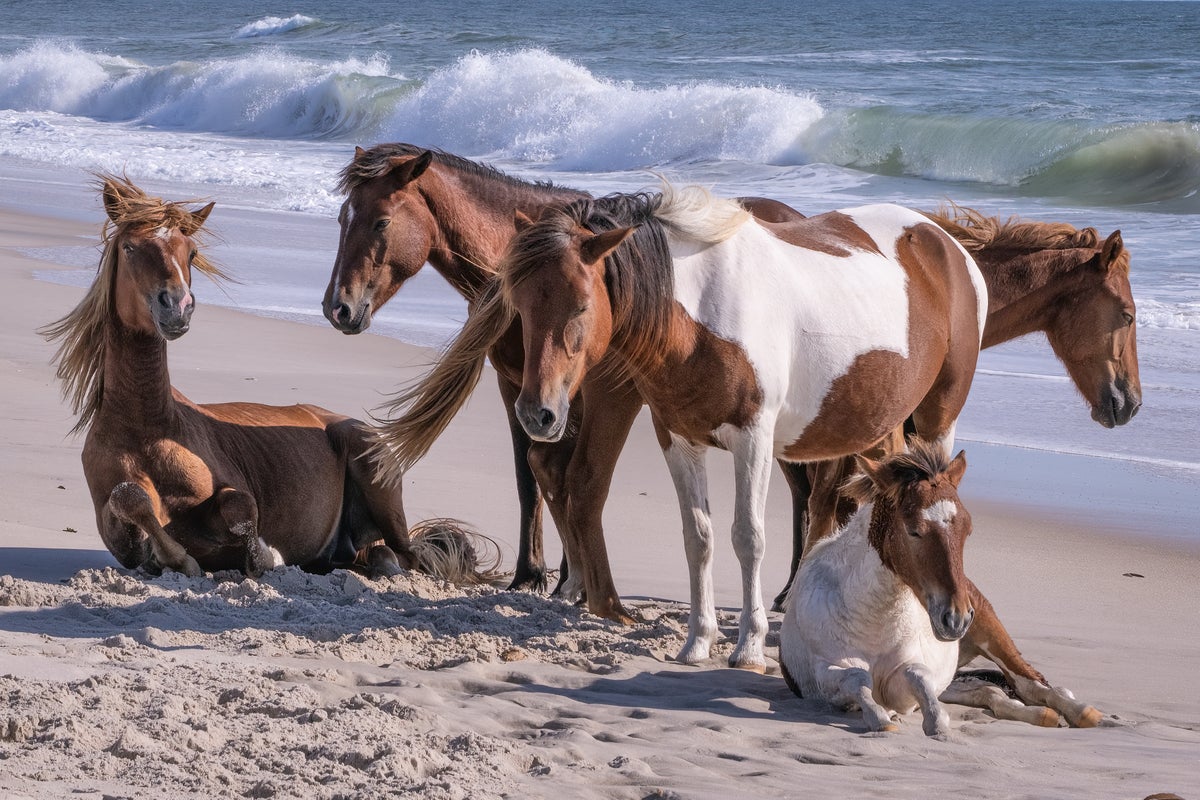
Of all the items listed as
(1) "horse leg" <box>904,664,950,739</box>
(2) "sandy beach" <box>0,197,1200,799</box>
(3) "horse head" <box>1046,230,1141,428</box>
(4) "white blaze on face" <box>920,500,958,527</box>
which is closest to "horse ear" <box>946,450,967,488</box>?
(4) "white blaze on face" <box>920,500,958,527</box>

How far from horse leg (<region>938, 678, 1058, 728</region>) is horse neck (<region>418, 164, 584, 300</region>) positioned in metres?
2.15

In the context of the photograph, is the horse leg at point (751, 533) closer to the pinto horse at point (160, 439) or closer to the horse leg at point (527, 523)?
the horse leg at point (527, 523)

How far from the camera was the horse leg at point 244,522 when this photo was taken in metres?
5.06

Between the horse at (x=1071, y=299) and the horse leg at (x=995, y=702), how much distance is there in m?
1.33

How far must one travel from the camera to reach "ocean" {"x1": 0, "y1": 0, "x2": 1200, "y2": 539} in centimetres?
969

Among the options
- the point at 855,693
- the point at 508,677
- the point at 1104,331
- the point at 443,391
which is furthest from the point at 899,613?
the point at 1104,331

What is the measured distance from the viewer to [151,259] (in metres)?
4.84

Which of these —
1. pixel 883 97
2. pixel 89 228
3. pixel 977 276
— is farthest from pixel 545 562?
pixel 883 97

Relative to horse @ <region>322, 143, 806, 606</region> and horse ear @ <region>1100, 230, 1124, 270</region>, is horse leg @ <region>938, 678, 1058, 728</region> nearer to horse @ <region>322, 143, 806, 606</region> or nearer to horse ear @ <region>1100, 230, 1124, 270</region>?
horse @ <region>322, 143, 806, 606</region>

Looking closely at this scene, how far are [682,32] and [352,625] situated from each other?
1819 inches

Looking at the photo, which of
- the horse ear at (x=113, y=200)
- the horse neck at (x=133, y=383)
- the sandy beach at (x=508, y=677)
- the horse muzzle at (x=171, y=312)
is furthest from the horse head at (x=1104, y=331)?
the horse ear at (x=113, y=200)

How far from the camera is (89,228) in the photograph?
14.5 meters

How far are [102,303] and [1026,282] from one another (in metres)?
3.62

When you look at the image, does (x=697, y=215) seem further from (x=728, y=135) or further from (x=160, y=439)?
(x=728, y=135)
